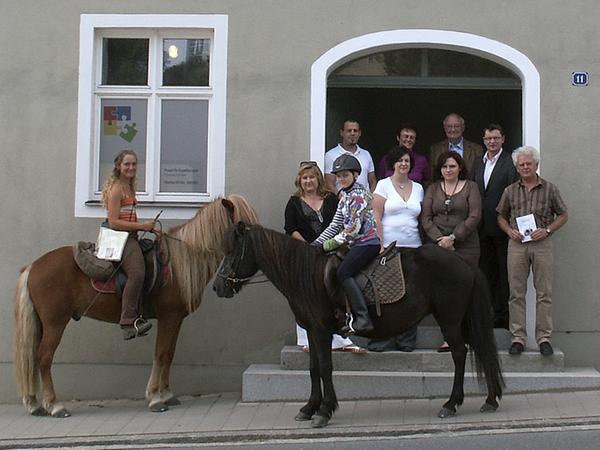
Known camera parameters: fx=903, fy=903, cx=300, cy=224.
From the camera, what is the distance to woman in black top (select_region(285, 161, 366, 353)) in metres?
8.78

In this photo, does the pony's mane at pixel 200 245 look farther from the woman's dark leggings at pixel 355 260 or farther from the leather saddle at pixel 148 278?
the woman's dark leggings at pixel 355 260

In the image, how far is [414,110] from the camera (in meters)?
12.7

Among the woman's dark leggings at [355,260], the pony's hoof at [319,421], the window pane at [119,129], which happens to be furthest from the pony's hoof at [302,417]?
the window pane at [119,129]

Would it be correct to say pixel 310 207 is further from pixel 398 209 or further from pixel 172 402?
pixel 172 402

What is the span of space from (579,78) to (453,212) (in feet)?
6.79

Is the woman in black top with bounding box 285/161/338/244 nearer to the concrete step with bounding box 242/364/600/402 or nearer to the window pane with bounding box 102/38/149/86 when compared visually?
A: the concrete step with bounding box 242/364/600/402

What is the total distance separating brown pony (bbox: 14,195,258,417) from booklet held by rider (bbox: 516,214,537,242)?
263cm

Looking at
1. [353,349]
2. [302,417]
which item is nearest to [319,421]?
[302,417]

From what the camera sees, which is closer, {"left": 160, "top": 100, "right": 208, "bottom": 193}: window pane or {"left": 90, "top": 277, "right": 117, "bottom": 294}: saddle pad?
{"left": 90, "top": 277, "right": 117, "bottom": 294}: saddle pad

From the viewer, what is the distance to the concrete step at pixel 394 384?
864 cm

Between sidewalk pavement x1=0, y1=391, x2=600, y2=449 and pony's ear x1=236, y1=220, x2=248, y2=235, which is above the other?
pony's ear x1=236, y1=220, x2=248, y2=235

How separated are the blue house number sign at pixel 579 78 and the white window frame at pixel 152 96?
3.66 m

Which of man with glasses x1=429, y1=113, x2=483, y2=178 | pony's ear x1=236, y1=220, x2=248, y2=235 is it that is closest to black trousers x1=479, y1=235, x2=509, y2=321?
man with glasses x1=429, y1=113, x2=483, y2=178

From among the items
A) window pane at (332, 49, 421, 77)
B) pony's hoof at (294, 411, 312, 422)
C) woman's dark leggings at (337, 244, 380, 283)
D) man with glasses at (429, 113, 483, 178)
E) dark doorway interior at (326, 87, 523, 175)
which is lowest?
pony's hoof at (294, 411, 312, 422)
